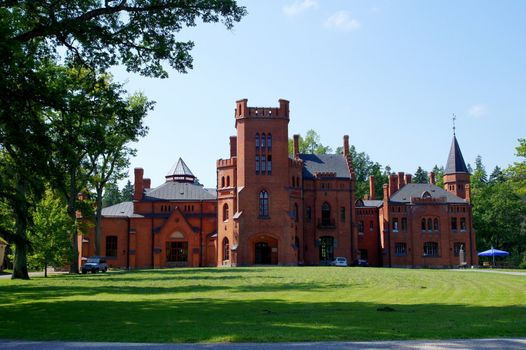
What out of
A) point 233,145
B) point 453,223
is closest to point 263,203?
point 233,145

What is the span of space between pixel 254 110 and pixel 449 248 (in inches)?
1069

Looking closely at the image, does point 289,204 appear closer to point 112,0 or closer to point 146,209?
point 146,209

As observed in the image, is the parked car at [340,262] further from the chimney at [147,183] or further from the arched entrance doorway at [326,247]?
the chimney at [147,183]

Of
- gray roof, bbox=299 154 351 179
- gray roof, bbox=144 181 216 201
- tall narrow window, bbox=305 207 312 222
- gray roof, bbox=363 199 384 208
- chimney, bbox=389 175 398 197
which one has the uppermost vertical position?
gray roof, bbox=299 154 351 179

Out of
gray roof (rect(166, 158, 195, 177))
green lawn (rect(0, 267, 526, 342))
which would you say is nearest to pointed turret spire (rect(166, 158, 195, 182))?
gray roof (rect(166, 158, 195, 177))

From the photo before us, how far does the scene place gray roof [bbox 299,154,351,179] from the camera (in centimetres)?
6178

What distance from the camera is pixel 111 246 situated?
6112 cm

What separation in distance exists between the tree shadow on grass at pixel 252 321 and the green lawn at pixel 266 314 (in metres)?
0.02

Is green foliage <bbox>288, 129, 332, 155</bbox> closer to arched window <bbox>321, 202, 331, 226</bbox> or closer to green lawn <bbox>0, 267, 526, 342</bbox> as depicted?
arched window <bbox>321, 202, 331, 226</bbox>

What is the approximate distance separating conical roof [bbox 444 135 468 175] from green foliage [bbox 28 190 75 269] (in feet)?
163

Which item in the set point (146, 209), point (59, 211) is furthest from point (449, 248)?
point (59, 211)

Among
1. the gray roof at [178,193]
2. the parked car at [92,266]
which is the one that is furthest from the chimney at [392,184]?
the parked car at [92,266]

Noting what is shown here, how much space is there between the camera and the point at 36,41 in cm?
1828

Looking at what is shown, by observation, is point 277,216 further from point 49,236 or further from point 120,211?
point 49,236
